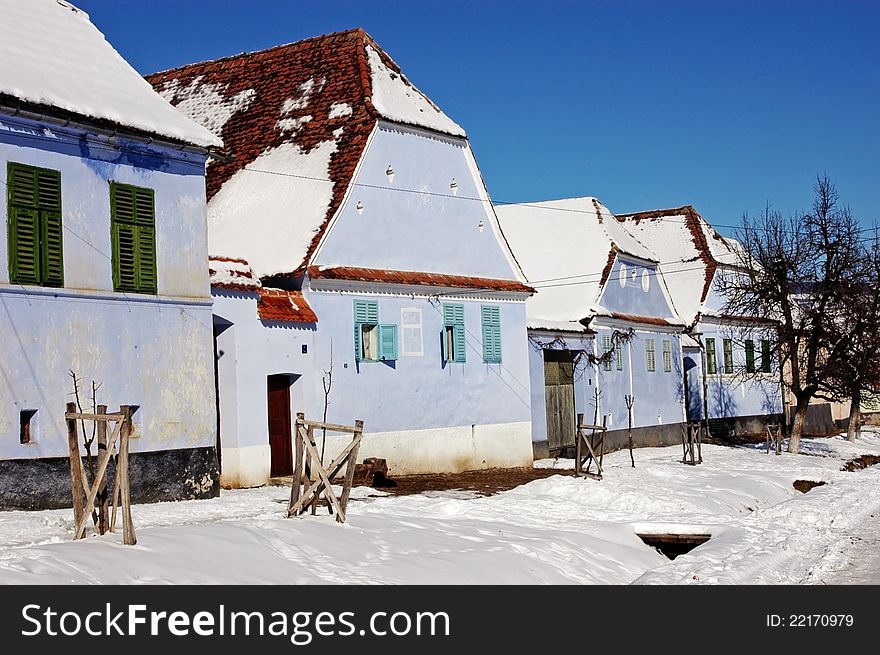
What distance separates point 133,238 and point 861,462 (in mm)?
22700

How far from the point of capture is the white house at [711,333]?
41.4 metres

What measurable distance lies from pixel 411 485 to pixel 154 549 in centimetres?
1110

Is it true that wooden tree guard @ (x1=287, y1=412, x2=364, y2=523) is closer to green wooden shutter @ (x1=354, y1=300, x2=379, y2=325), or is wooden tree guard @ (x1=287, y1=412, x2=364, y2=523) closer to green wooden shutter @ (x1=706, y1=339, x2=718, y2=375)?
green wooden shutter @ (x1=354, y1=300, x2=379, y2=325)

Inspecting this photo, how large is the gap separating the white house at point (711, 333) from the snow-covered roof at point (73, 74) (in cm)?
2615

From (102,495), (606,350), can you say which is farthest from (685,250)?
(102,495)

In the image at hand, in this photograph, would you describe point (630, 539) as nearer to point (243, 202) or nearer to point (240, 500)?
point (240, 500)

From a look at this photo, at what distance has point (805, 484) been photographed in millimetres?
25984

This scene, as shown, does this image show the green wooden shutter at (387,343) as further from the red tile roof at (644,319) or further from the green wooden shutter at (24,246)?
the red tile roof at (644,319)

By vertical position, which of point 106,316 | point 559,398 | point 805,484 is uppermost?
point 106,316

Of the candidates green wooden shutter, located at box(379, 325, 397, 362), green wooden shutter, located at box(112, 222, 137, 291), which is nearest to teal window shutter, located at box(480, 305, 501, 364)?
green wooden shutter, located at box(379, 325, 397, 362)

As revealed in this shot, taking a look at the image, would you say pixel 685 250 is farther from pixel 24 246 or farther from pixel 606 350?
pixel 24 246

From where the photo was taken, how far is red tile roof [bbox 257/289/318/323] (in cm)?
2130

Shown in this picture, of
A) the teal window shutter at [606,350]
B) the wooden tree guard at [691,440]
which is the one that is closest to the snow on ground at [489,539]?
the wooden tree guard at [691,440]

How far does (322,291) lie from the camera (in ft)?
75.7
